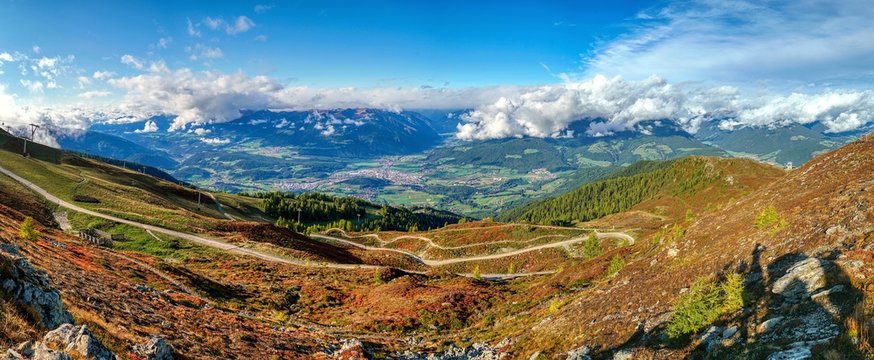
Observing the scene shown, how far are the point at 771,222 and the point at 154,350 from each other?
134 feet

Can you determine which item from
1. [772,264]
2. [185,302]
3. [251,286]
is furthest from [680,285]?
[251,286]

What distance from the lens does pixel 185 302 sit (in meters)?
Answer: 37.3

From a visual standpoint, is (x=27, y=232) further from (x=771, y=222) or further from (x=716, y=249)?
(x=771, y=222)

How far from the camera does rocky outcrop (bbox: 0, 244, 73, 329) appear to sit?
1603 centimetres

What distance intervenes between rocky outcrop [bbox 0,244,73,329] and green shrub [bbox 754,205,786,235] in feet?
137

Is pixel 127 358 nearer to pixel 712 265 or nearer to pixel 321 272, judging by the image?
pixel 712 265

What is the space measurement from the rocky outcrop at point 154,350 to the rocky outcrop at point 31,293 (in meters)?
3.29

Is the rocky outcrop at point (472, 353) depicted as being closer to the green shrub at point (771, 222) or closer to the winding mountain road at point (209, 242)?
the green shrub at point (771, 222)

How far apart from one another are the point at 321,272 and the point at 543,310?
4270 cm

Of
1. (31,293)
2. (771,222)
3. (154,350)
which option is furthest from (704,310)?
(31,293)

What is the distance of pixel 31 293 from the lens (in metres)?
16.7

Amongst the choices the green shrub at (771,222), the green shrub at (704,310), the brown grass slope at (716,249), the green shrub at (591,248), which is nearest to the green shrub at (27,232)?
the brown grass slope at (716,249)

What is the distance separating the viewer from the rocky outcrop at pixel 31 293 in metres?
16.0

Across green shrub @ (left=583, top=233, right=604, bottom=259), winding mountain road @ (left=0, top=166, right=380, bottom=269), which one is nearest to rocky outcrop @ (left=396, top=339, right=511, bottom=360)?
winding mountain road @ (left=0, top=166, right=380, bottom=269)
